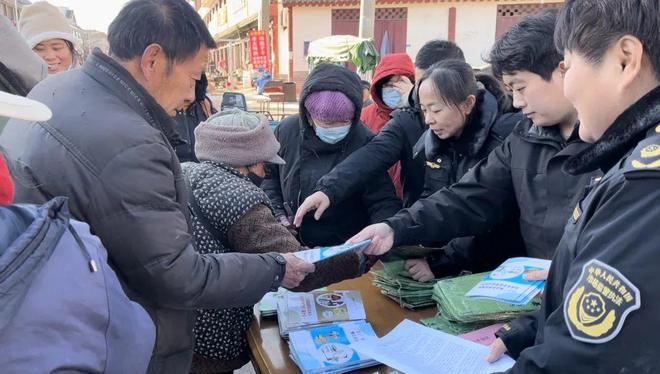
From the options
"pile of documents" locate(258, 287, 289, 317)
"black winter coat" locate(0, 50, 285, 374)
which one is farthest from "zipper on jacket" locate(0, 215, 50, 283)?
"pile of documents" locate(258, 287, 289, 317)

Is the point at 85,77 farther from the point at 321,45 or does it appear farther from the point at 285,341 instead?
the point at 321,45

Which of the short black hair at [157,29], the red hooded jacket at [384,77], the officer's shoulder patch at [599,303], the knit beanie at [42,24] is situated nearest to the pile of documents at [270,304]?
the short black hair at [157,29]

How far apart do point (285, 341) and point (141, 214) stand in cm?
58

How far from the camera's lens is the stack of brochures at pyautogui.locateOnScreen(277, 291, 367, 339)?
144 cm

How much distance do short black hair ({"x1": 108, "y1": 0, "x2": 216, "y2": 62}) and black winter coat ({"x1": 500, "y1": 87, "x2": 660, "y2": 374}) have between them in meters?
1.01

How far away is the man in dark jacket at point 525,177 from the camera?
1.42m

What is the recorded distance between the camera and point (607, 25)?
Result: 78 cm

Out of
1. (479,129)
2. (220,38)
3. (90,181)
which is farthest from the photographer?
(220,38)

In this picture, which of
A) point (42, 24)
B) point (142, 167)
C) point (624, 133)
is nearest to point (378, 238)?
point (142, 167)

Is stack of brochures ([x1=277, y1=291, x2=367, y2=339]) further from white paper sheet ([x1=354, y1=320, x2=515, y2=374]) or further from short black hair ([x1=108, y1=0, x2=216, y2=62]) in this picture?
short black hair ([x1=108, y1=0, x2=216, y2=62])

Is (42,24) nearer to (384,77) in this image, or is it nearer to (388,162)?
(384,77)

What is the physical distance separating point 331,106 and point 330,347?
1.22m

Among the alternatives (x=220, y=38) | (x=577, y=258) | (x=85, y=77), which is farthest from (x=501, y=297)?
(x=220, y=38)

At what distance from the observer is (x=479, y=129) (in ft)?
6.41
